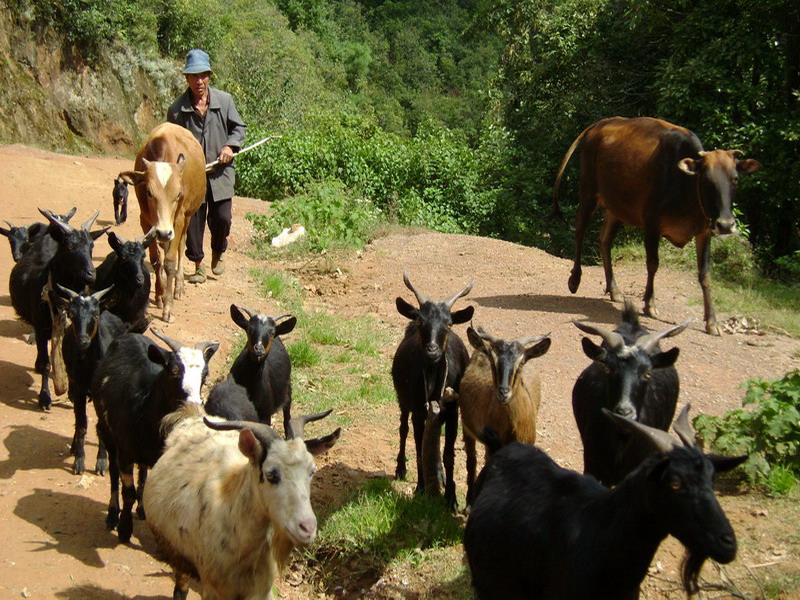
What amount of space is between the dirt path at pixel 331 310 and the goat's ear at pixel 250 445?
1809 mm

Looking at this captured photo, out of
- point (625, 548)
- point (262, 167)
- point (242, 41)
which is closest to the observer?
point (625, 548)

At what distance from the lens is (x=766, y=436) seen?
6.28 metres

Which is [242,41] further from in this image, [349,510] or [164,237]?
[349,510]

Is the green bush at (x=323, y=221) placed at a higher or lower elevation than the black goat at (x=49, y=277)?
lower

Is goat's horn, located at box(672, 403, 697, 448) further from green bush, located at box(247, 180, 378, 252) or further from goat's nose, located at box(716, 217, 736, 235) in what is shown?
green bush, located at box(247, 180, 378, 252)

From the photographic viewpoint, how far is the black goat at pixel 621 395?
17.4 feet

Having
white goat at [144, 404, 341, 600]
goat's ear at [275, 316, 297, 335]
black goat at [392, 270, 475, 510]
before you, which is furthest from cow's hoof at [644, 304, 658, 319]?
white goat at [144, 404, 341, 600]

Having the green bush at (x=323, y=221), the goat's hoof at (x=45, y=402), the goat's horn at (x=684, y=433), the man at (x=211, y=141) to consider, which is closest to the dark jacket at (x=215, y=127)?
the man at (x=211, y=141)

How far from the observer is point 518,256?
45.8ft

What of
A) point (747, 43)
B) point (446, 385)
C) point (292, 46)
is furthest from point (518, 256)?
point (292, 46)

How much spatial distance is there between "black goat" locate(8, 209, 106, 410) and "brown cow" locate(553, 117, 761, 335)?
6217mm

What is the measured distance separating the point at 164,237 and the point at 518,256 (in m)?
6.40

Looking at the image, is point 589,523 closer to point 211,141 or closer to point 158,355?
Answer: point 158,355

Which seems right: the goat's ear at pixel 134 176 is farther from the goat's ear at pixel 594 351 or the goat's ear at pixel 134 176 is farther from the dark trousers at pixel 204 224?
the goat's ear at pixel 594 351
